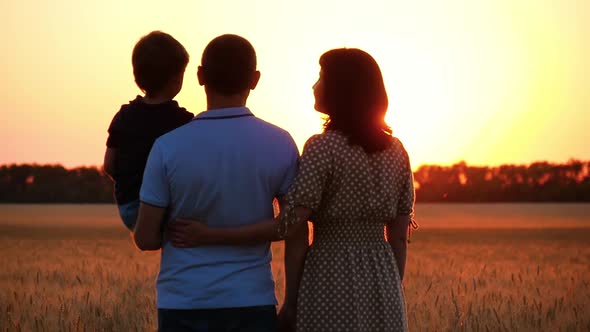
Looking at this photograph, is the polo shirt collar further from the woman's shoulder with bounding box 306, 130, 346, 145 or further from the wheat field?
the wheat field

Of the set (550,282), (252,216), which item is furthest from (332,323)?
(550,282)

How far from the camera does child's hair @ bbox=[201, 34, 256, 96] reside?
3.82 meters

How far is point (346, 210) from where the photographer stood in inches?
158

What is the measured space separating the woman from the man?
0.53 ft

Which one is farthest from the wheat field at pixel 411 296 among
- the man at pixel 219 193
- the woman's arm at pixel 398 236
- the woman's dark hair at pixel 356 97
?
the woman's dark hair at pixel 356 97

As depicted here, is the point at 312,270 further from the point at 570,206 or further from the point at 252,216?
the point at 570,206

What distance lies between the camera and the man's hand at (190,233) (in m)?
3.77

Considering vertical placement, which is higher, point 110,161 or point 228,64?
point 228,64

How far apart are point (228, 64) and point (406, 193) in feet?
2.95

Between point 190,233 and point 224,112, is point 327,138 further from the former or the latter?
point 190,233

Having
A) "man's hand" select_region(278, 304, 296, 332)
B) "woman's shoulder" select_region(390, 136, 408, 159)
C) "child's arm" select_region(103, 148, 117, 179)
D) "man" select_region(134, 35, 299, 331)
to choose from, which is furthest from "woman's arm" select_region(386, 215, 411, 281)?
"child's arm" select_region(103, 148, 117, 179)

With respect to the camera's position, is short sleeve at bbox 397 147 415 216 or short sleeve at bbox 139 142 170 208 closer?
short sleeve at bbox 139 142 170 208

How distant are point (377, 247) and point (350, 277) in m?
0.17

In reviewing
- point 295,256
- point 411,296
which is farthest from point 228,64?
point 411,296
